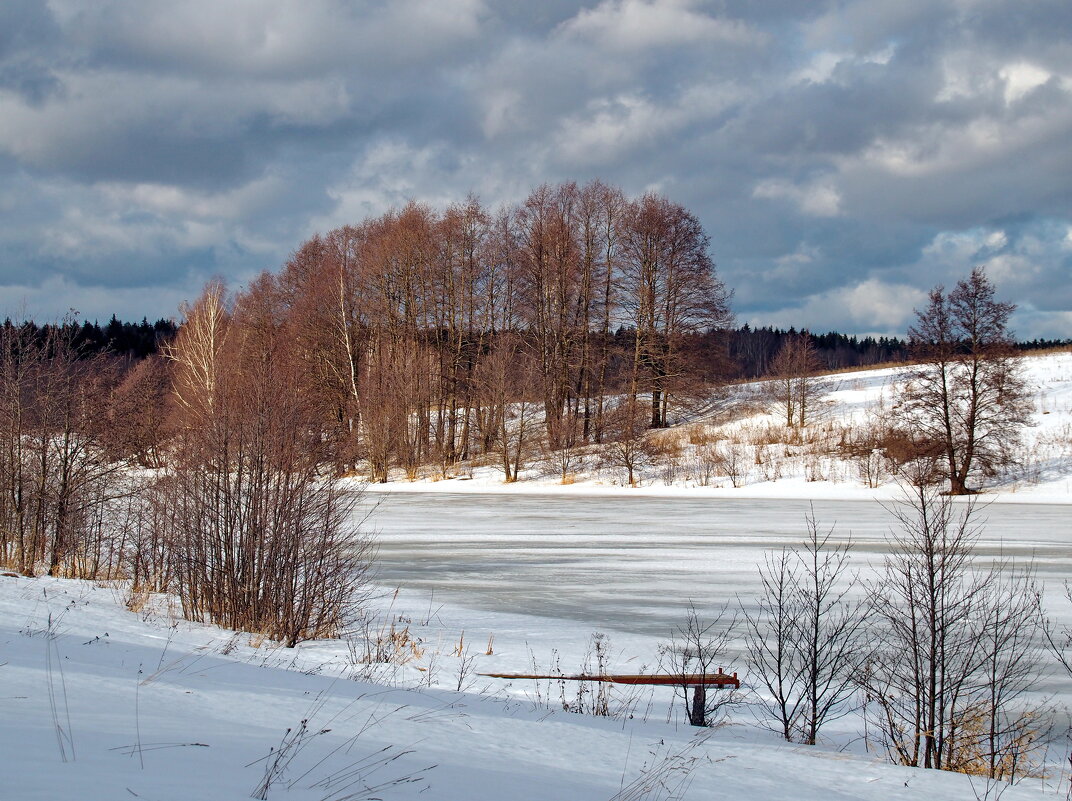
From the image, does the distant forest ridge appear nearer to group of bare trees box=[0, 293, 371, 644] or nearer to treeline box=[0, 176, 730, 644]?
treeline box=[0, 176, 730, 644]

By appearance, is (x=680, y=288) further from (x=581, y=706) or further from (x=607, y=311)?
(x=581, y=706)

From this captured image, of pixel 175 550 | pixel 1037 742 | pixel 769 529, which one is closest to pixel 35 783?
pixel 1037 742

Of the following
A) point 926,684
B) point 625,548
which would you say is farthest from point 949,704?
point 625,548

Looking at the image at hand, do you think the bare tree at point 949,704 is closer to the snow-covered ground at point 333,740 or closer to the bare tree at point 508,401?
the snow-covered ground at point 333,740

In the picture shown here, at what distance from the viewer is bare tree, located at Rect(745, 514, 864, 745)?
7.88 metres

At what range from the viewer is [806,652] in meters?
10.6

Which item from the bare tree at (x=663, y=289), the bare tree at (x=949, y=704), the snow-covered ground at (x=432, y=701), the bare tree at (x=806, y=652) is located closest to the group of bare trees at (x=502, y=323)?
the bare tree at (x=663, y=289)

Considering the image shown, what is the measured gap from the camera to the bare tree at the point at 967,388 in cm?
3556

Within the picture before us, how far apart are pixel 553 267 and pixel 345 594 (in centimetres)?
3852

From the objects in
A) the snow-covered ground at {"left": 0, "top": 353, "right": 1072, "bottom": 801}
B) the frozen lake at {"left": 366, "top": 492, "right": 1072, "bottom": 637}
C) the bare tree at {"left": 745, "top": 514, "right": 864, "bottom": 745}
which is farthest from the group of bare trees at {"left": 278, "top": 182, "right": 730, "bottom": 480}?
the bare tree at {"left": 745, "top": 514, "right": 864, "bottom": 745}

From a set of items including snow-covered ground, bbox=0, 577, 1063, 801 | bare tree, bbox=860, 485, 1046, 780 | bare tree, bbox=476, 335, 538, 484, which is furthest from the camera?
bare tree, bbox=476, 335, 538, 484

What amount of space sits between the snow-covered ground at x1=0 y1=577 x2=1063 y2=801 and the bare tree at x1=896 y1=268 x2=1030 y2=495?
103 feet

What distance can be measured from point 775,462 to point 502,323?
1845 centimetres

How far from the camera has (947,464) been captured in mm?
38406
